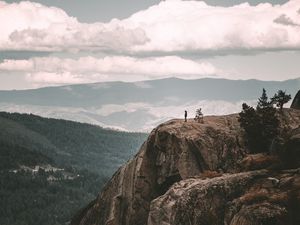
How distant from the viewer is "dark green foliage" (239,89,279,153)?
6538cm

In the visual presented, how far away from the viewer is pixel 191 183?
50.8 meters

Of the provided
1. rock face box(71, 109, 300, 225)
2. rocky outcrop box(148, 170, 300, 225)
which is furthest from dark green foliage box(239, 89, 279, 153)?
rocky outcrop box(148, 170, 300, 225)

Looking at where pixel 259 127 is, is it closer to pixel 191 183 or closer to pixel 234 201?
pixel 191 183

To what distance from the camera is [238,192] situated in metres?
43.2

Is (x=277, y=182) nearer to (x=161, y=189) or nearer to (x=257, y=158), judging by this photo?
(x=257, y=158)

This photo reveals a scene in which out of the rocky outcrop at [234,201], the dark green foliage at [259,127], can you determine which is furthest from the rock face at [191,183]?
the dark green foliage at [259,127]

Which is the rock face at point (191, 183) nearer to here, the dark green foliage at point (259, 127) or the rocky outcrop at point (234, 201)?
the rocky outcrop at point (234, 201)

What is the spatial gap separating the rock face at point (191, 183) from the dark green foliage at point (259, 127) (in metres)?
1.57

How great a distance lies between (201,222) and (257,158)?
12316 millimetres

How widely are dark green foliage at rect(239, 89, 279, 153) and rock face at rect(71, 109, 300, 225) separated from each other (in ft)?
5.14

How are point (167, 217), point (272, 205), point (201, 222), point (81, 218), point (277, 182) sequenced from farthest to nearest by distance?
1. point (81, 218)
2. point (167, 217)
3. point (201, 222)
4. point (277, 182)
5. point (272, 205)

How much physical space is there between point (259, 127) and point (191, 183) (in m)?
18.0

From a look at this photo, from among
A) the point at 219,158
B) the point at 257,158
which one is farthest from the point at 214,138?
the point at 257,158

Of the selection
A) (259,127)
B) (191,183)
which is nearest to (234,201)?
(191,183)
